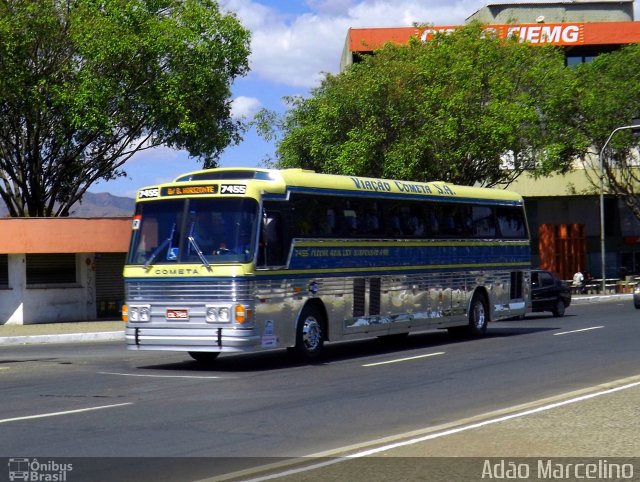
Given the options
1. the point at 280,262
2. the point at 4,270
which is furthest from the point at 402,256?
the point at 4,270

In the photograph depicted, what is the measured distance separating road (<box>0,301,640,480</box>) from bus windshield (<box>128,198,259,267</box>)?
6.45 ft

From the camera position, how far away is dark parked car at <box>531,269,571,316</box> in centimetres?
3375

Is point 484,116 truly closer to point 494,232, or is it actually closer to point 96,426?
point 494,232

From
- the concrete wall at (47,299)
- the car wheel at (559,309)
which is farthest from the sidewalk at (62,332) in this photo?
the car wheel at (559,309)

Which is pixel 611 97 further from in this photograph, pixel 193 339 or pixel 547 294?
pixel 193 339

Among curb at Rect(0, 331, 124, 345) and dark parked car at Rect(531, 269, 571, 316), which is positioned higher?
dark parked car at Rect(531, 269, 571, 316)

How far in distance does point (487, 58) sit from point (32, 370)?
30653 mm

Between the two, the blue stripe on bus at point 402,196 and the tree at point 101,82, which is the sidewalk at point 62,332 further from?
the blue stripe on bus at point 402,196

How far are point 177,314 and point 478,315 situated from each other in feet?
31.6

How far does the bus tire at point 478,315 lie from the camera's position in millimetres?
24375

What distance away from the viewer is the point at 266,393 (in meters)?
14.4

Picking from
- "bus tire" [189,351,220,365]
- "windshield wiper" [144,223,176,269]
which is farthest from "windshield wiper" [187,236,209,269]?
"bus tire" [189,351,220,365]

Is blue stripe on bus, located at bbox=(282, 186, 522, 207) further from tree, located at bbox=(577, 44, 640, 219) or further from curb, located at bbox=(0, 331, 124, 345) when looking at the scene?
tree, located at bbox=(577, 44, 640, 219)

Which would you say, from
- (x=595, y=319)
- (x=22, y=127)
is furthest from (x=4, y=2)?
(x=595, y=319)
